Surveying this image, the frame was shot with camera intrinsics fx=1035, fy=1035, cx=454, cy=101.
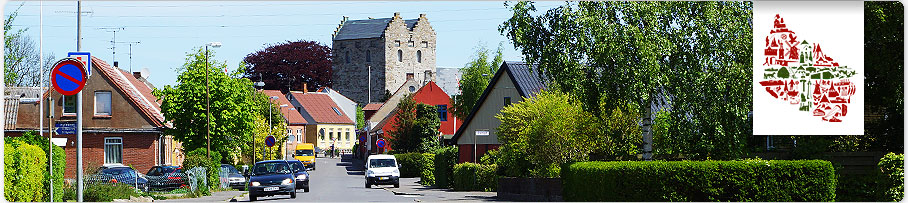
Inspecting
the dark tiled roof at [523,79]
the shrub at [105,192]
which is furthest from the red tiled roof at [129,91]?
the shrub at [105,192]

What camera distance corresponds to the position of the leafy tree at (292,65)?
11976 centimetres

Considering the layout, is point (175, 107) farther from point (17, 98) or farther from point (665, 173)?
point (665, 173)

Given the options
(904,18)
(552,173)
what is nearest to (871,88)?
(904,18)

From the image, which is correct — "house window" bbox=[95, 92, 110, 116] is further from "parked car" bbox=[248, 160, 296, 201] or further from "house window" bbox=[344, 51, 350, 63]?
"house window" bbox=[344, 51, 350, 63]

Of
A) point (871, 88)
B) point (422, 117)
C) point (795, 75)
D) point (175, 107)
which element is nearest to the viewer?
point (795, 75)

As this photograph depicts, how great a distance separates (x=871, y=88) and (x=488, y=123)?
2745 cm

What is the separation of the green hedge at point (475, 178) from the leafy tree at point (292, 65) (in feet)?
246

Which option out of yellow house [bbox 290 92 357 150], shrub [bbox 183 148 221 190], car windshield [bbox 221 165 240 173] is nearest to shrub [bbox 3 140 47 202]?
shrub [bbox 183 148 221 190]

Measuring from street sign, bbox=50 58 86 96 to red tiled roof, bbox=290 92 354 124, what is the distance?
363 feet

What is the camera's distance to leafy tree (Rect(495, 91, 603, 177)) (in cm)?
2900

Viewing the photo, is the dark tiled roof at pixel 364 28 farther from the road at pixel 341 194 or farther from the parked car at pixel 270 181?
the parked car at pixel 270 181

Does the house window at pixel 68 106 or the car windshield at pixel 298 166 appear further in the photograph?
the house window at pixel 68 106

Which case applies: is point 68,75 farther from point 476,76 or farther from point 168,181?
point 476,76

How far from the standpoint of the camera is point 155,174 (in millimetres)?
41531
